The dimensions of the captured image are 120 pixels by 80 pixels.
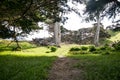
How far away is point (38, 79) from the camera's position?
10.3 m

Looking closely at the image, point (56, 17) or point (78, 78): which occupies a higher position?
point (56, 17)

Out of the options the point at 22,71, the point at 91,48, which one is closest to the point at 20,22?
the point at 22,71

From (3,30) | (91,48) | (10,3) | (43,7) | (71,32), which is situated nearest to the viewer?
(10,3)

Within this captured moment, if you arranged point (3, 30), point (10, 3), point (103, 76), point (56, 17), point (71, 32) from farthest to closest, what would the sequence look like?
point (71, 32) → point (56, 17) → point (3, 30) → point (103, 76) → point (10, 3)

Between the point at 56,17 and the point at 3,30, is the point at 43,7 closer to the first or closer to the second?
the point at 56,17

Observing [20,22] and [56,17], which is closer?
[20,22]

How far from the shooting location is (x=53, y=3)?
12.2 meters

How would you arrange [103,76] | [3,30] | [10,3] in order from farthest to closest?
1. [3,30]
2. [103,76]
3. [10,3]

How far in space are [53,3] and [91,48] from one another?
43.3ft

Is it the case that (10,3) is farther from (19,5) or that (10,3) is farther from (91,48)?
(91,48)

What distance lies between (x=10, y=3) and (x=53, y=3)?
2.93 metres

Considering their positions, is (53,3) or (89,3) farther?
(53,3)

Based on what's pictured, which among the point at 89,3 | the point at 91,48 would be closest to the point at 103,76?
the point at 89,3

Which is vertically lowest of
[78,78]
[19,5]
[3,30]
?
[78,78]
